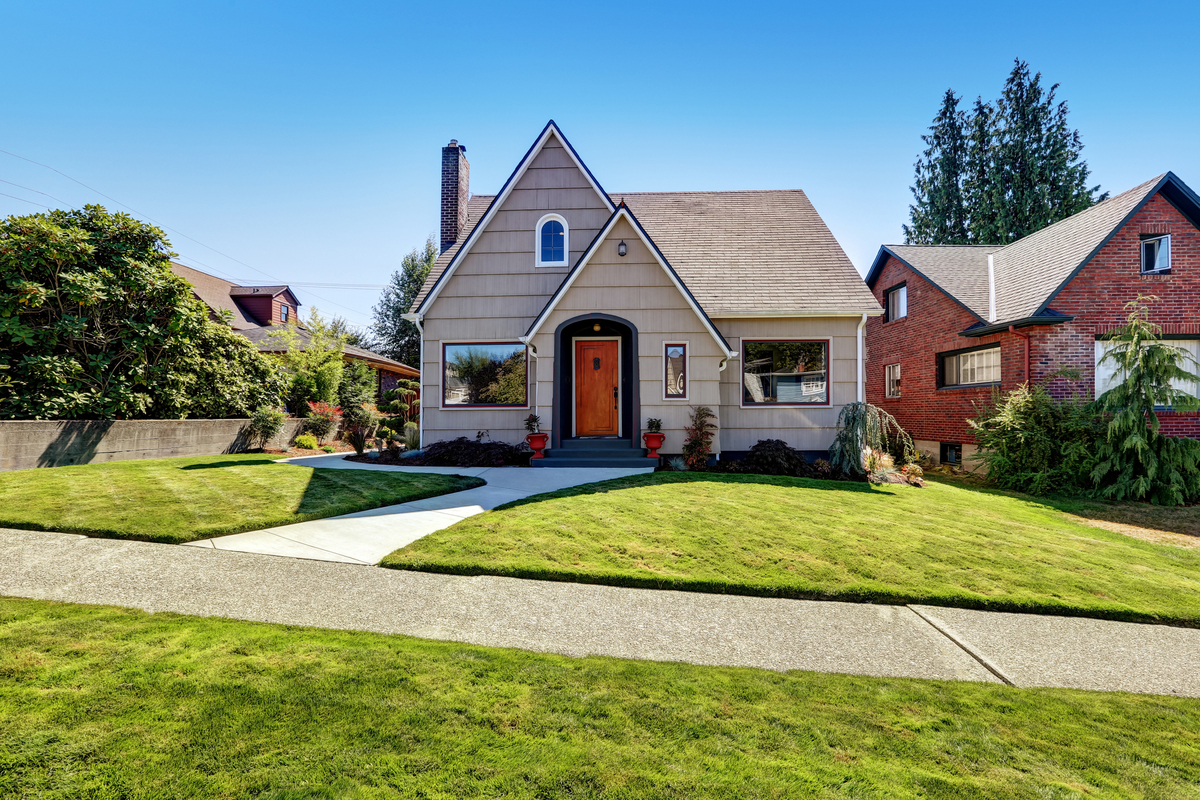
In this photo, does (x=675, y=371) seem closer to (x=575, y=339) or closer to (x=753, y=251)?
(x=575, y=339)

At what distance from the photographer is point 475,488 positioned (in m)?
8.94

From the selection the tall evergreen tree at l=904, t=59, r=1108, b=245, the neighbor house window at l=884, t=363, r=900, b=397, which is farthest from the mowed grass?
the tall evergreen tree at l=904, t=59, r=1108, b=245

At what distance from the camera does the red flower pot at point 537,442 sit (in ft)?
38.4

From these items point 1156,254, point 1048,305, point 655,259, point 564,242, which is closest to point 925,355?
point 1048,305

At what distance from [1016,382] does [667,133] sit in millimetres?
10517

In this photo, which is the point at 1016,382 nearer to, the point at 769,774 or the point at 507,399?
the point at 507,399

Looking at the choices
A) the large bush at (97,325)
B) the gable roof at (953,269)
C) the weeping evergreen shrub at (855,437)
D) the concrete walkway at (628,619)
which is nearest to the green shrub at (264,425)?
the large bush at (97,325)

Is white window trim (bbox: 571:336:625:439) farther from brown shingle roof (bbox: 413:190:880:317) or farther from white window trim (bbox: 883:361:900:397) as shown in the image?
white window trim (bbox: 883:361:900:397)

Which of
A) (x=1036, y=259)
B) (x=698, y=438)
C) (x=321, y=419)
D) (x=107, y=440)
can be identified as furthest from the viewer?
(x=321, y=419)

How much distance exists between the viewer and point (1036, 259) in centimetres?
1548

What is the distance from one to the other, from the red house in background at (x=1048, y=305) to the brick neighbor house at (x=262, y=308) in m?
22.6

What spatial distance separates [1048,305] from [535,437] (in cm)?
1271

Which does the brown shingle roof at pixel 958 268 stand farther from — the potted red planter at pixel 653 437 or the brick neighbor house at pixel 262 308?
the brick neighbor house at pixel 262 308

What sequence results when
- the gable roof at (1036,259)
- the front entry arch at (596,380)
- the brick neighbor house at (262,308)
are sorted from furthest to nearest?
the brick neighbor house at (262,308) < the gable roof at (1036,259) < the front entry arch at (596,380)
